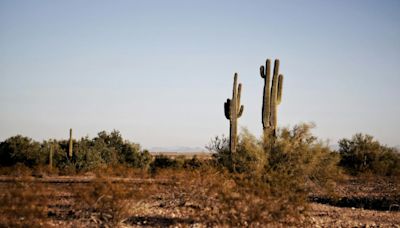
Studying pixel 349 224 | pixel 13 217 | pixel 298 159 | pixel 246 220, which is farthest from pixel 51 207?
pixel 298 159

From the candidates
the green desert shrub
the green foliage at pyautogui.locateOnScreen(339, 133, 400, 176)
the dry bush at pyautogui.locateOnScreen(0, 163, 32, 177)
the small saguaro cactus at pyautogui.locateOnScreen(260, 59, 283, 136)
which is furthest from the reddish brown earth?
the green desert shrub

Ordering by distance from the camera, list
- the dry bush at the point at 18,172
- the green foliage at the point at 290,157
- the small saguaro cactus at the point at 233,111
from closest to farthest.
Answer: the dry bush at the point at 18,172 → the green foliage at the point at 290,157 → the small saguaro cactus at the point at 233,111

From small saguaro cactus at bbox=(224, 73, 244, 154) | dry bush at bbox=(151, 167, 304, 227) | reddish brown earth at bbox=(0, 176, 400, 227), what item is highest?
small saguaro cactus at bbox=(224, 73, 244, 154)

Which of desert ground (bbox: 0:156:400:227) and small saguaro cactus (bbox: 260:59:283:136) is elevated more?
small saguaro cactus (bbox: 260:59:283:136)

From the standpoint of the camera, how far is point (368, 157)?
28281 millimetres

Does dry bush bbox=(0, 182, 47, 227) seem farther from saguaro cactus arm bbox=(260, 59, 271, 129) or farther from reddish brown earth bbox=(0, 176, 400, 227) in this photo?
saguaro cactus arm bbox=(260, 59, 271, 129)

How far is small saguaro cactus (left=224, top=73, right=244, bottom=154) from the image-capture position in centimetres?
1917

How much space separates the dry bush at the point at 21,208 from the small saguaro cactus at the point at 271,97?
10.6 metres

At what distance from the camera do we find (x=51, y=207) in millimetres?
10867

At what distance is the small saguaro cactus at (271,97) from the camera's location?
17.7 metres

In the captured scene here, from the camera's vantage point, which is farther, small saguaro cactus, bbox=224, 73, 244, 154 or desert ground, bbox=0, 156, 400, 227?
small saguaro cactus, bbox=224, 73, 244, 154

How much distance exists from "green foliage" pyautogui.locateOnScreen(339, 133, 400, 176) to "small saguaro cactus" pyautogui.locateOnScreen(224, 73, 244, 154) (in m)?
10.5

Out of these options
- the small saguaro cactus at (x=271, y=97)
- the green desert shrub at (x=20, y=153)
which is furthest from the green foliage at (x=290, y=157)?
the green desert shrub at (x=20, y=153)

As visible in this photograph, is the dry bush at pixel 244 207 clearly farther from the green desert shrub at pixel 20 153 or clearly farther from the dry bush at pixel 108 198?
the green desert shrub at pixel 20 153
